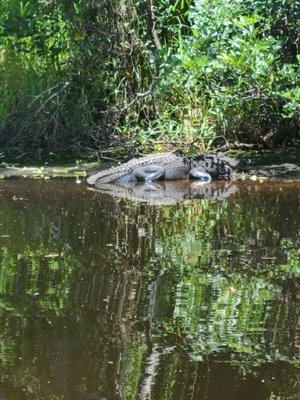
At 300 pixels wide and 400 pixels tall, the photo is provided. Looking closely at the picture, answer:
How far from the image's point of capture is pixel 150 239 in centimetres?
693

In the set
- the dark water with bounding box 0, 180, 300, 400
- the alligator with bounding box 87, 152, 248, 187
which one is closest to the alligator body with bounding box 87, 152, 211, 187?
the alligator with bounding box 87, 152, 248, 187

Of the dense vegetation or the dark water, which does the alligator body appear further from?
the dark water

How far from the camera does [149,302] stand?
16.7 ft

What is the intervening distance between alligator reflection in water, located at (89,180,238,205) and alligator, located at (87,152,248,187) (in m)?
0.11

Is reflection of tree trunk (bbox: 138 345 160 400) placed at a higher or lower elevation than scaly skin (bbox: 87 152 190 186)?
higher

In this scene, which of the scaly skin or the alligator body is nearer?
the scaly skin

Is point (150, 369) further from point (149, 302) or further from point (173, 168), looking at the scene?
point (173, 168)

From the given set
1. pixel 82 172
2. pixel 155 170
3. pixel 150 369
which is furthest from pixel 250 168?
pixel 150 369

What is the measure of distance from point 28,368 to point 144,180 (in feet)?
22.4

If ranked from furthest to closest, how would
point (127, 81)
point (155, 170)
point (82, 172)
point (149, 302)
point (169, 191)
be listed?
point (127, 81), point (82, 172), point (155, 170), point (169, 191), point (149, 302)

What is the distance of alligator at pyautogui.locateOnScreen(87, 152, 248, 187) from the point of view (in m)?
10.6

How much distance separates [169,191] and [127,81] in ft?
9.55

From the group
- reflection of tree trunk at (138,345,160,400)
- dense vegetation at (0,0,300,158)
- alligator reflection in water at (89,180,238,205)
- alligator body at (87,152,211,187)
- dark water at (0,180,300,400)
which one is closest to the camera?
reflection of tree trunk at (138,345,160,400)

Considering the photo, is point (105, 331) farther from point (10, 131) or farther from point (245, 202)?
point (10, 131)
